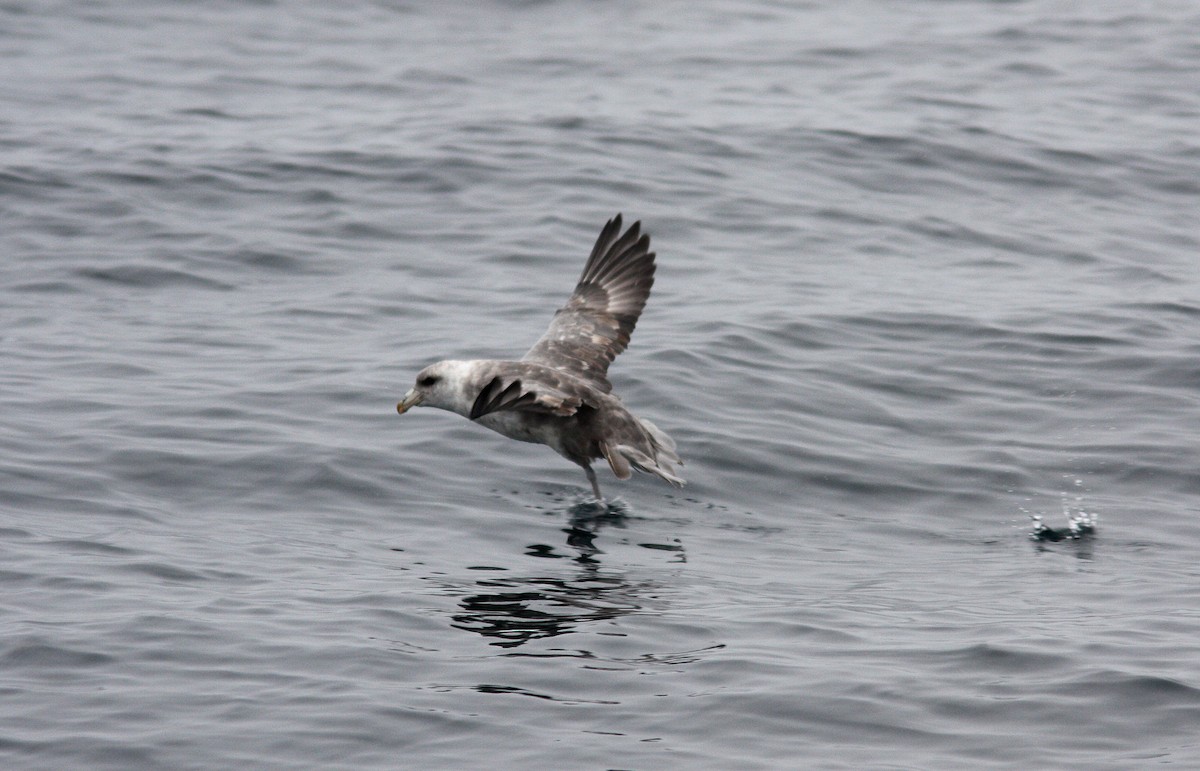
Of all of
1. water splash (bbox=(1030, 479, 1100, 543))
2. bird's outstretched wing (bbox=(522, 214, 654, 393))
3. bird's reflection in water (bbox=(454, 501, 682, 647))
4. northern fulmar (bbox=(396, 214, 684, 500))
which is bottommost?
bird's reflection in water (bbox=(454, 501, 682, 647))

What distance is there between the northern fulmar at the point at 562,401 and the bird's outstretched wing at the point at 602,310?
1cm

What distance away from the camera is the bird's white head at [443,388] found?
10.1 meters

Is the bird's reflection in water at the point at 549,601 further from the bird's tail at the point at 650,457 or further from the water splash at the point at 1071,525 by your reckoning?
the water splash at the point at 1071,525

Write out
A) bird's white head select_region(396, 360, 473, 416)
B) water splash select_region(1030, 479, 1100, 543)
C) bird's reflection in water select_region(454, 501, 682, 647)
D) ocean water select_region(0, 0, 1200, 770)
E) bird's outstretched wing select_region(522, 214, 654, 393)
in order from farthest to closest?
bird's outstretched wing select_region(522, 214, 654, 393)
bird's white head select_region(396, 360, 473, 416)
water splash select_region(1030, 479, 1100, 543)
bird's reflection in water select_region(454, 501, 682, 647)
ocean water select_region(0, 0, 1200, 770)

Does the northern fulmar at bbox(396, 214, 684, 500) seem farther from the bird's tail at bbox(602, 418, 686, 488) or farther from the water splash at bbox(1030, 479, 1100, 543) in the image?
the water splash at bbox(1030, 479, 1100, 543)

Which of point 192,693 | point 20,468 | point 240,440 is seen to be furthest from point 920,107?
point 192,693

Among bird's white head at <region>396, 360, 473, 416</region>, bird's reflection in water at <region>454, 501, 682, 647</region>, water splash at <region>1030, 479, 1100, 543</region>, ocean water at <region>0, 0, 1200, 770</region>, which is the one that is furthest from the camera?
bird's white head at <region>396, 360, 473, 416</region>

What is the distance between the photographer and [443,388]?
1019 centimetres

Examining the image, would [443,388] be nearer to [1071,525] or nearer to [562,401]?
[562,401]

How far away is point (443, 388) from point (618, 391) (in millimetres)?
2206

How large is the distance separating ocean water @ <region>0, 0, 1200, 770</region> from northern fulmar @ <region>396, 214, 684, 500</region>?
1.46 ft

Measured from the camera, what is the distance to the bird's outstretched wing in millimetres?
11008

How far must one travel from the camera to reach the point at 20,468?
1005cm

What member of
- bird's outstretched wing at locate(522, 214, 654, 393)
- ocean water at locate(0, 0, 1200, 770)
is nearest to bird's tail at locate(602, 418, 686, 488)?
ocean water at locate(0, 0, 1200, 770)
